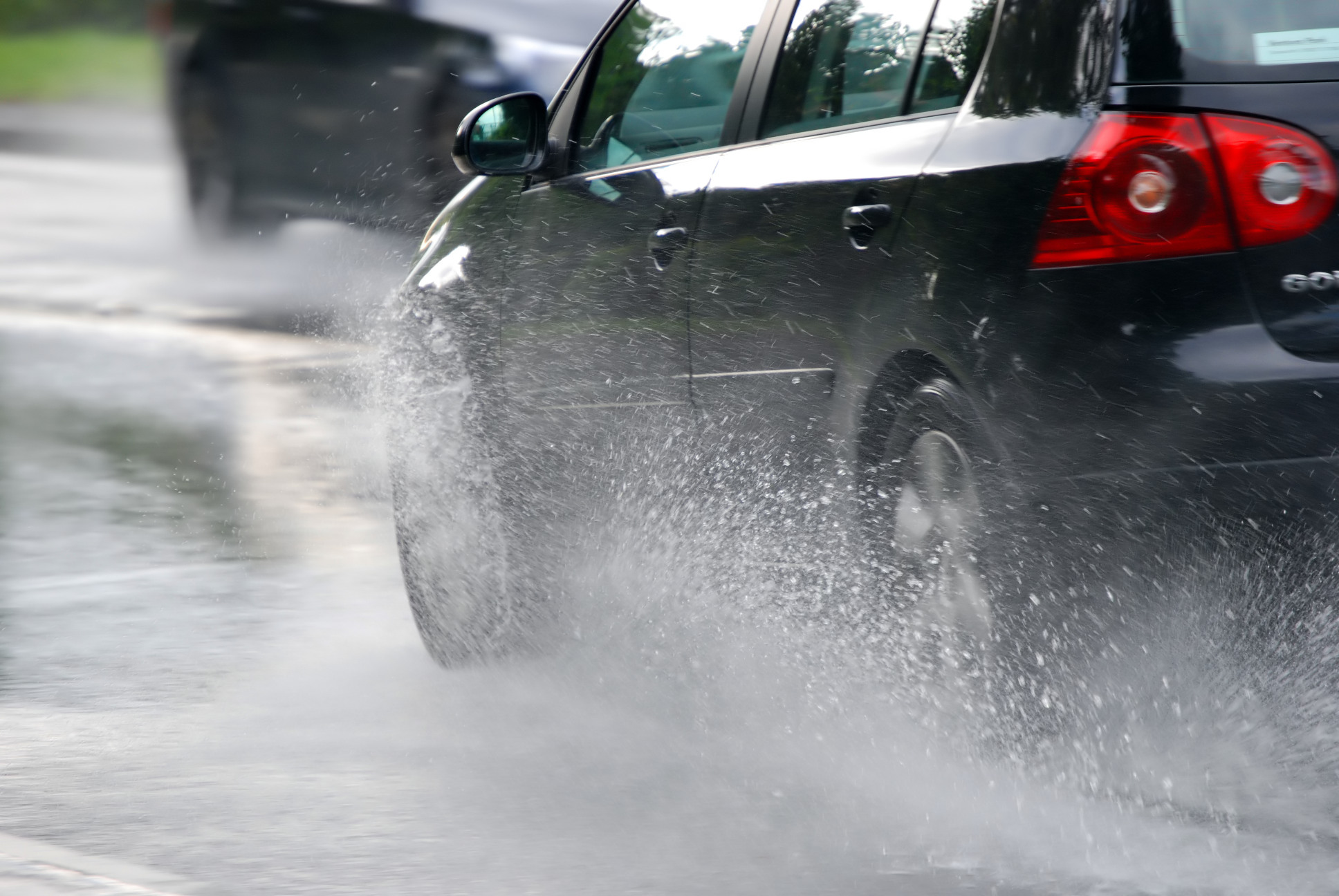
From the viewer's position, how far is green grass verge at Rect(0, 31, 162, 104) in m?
36.1

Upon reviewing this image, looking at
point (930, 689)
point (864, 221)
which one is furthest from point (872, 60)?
point (930, 689)

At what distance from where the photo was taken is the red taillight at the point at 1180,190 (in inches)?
124

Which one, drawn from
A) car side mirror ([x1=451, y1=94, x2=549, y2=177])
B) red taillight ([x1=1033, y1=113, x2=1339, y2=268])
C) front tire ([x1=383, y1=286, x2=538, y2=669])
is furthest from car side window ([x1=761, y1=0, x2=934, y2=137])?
front tire ([x1=383, y1=286, x2=538, y2=669])

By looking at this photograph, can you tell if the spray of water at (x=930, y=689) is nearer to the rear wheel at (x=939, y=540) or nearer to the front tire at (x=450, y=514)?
the rear wheel at (x=939, y=540)

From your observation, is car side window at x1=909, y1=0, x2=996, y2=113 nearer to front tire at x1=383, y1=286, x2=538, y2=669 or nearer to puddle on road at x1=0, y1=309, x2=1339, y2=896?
puddle on road at x1=0, y1=309, x2=1339, y2=896

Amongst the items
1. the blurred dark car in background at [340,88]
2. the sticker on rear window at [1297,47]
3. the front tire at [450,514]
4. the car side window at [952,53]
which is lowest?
the blurred dark car in background at [340,88]

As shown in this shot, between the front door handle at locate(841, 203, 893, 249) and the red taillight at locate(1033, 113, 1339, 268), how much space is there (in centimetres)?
41

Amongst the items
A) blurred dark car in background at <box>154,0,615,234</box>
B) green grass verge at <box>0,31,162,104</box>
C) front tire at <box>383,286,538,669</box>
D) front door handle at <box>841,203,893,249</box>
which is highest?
front door handle at <box>841,203,893,249</box>

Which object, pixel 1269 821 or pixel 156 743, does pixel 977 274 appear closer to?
pixel 1269 821

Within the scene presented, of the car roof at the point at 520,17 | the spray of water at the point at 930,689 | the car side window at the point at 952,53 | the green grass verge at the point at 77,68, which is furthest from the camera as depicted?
the green grass verge at the point at 77,68

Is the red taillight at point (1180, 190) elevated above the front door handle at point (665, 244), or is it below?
above

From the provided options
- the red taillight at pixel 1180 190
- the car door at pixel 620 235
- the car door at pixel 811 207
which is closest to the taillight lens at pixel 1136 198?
the red taillight at pixel 1180 190

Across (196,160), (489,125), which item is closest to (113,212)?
(196,160)

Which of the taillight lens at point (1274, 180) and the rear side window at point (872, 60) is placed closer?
the taillight lens at point (1274, 180)
